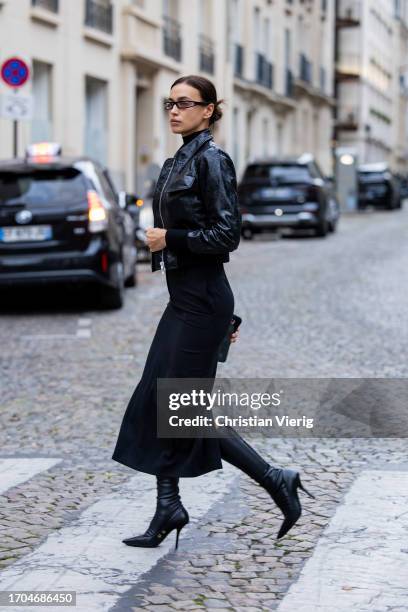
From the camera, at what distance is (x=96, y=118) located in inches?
1215

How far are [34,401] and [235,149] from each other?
37.2 m

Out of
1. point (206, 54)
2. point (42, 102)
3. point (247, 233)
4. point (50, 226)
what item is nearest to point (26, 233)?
point (50, 226)

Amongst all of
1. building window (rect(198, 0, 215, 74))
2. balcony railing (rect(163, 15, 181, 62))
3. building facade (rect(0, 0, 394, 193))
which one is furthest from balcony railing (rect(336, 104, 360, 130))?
balcony railing (rect(163, 15, 181, 62))

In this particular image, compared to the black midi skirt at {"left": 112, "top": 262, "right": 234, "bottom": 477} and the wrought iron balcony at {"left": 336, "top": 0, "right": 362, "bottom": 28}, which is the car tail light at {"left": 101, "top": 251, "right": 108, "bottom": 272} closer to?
the black midi skirt at {"left": 112, "top": 262, "right": 234, "bottom": 477}

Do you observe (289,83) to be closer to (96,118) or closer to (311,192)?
(96,118)

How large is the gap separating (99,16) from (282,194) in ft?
19.4

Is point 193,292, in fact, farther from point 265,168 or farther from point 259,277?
point 265,168

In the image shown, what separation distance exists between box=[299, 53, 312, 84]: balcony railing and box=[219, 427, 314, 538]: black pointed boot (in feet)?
173

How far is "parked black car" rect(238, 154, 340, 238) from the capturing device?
28500mm

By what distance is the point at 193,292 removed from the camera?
15.8ft

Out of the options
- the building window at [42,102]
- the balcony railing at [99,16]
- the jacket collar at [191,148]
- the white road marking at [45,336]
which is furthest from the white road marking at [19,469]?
the balcony railing at [99,16]

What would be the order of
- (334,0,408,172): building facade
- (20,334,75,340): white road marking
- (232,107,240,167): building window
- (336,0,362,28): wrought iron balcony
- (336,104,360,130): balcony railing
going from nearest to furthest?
(20,334,75,340): white road marking → (232,107,240,167): building window → (336,0,362,28): wrought iron balcony → (334,0,408,172): building facade → (336,104,360,130): balcony railing

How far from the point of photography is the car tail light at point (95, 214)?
1378 centimetres

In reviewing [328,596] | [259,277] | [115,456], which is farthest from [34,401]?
[259,277]
